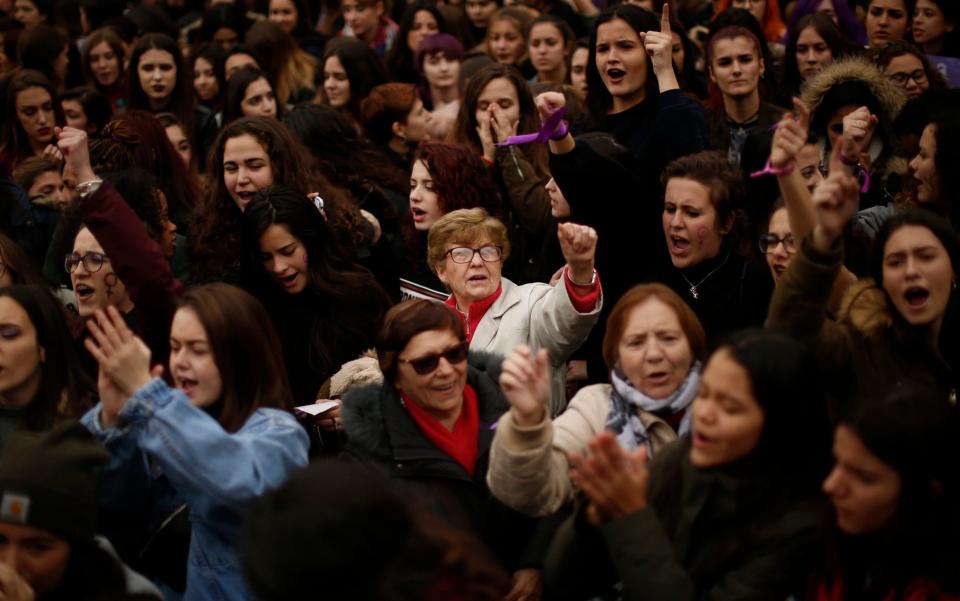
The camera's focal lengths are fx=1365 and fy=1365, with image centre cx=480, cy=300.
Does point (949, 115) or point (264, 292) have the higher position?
point (949, 115)

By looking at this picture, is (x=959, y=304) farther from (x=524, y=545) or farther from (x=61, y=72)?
(x=61, y=72)

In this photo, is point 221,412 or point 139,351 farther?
point 221,412

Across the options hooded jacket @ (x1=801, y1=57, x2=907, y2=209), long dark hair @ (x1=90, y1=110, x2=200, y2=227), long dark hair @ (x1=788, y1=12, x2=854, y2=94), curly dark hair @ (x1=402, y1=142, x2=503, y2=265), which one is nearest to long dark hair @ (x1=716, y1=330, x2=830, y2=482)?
curly dark hair @ (x1=402, y1=142, x2=503, y2=265)

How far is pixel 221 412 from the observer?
430 centimetres

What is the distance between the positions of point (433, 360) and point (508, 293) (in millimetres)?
1147

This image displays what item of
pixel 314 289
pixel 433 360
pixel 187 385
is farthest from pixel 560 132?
pixel 187 385

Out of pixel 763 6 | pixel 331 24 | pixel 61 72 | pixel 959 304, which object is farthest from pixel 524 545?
pixel 331 24

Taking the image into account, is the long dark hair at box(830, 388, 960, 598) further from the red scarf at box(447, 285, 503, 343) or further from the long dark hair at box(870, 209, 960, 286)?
the red scarf at box(447, 285, 503, 343)

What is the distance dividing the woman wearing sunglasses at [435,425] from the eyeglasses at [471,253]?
1006 mm

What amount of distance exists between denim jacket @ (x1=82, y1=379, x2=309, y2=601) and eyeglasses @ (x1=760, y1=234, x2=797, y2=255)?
6.60 feet

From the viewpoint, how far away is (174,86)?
9484 millimetres

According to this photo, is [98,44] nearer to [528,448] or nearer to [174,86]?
[174,86]

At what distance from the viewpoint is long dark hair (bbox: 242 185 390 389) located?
19.0 ft

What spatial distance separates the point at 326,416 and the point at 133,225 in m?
1.00
